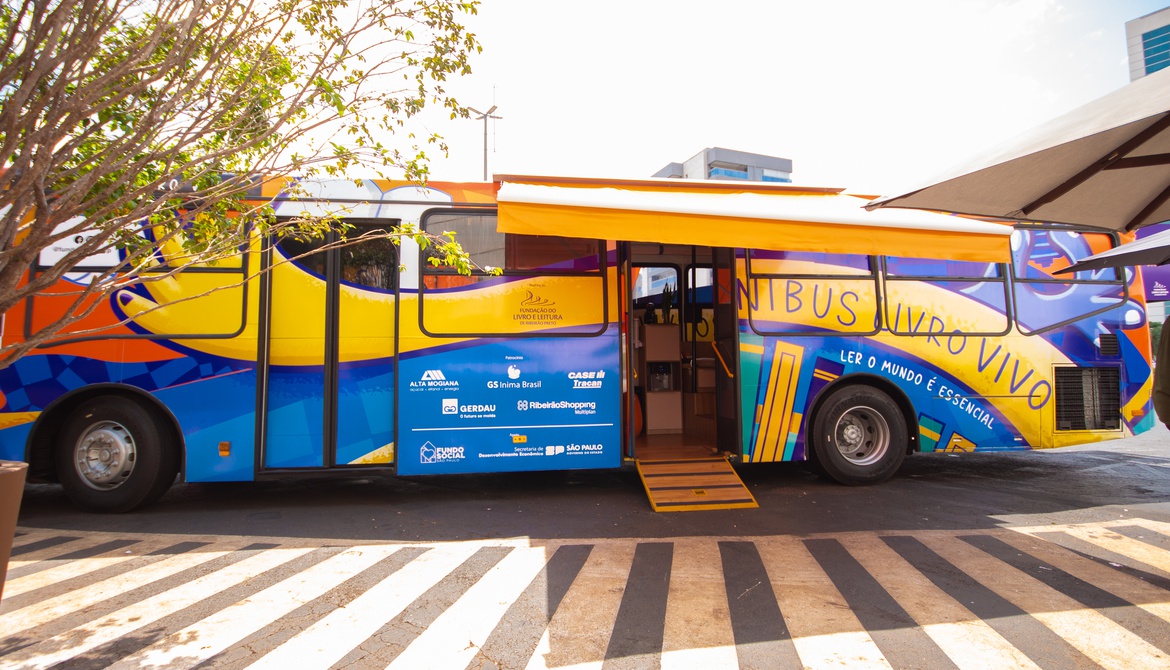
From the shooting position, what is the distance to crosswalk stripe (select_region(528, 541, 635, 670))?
9.59 ft

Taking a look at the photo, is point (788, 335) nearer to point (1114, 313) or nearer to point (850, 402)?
point (850, 402)

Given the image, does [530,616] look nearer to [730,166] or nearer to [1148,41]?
[730,166]

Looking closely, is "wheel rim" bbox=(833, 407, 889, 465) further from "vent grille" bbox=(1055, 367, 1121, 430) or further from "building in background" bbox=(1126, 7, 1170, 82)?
"building in background" bbox=(1126, 7, 1170, 82)

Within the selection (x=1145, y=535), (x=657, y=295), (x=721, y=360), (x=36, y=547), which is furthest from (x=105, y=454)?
(x=1145, y=535)

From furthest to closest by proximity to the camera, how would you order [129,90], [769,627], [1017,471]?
[1017,471], [769,627], [129,90]

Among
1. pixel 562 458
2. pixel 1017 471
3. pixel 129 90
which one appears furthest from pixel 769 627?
pixel 1017 471

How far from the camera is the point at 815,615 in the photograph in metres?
3.38

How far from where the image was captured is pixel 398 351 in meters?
5.66

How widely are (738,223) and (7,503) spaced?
4.85m

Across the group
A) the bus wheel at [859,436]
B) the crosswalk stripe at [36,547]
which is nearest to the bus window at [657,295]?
the bus wheel at [859,436]

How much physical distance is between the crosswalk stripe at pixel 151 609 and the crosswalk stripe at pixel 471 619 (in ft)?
4.98

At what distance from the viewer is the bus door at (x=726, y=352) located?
6152 mm

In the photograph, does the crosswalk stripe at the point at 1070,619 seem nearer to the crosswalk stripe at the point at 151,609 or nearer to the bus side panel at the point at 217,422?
the crosswalk stripe at the point at 151,609

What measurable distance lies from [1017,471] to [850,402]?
118 inches
